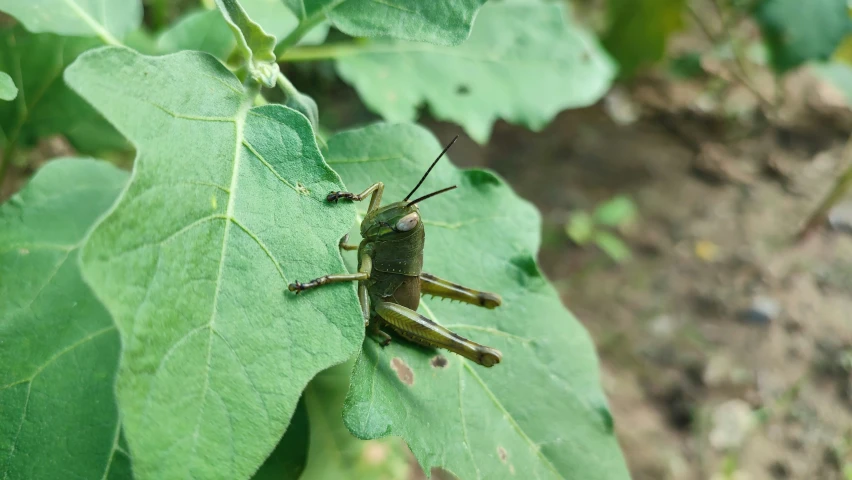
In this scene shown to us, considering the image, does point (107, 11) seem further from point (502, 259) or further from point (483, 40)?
point (483, 40)

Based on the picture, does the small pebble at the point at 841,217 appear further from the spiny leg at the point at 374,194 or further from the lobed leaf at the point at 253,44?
the lobed leaf at the point at 253,44

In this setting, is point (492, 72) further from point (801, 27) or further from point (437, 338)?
point (801, 27)

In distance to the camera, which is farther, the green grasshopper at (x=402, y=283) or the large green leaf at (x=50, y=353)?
the green grasshopper at (x=402, y=283)

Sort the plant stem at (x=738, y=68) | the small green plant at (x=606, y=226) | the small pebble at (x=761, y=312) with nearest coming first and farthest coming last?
the small pebble at (x=761, y=312) < the small green plant at (x=606, y=226) < the plant stem at (x=738, y=68)

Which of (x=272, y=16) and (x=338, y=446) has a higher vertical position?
(x=272, y=16)

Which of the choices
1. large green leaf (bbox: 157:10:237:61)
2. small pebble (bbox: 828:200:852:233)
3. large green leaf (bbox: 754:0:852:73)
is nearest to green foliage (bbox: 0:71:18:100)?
large green leaf (bbox: 157:10:237:61)

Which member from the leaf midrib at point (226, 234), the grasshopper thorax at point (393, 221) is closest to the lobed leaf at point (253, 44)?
the leaf midrib at point (226, 234)

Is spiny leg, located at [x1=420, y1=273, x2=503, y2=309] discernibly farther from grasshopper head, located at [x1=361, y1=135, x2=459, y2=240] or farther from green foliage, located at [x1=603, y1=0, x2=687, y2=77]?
green foliage, located at [x1=603, y1=0, x2=687, y2=77]

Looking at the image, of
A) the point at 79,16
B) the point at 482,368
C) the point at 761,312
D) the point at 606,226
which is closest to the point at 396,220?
the point at 482,368
